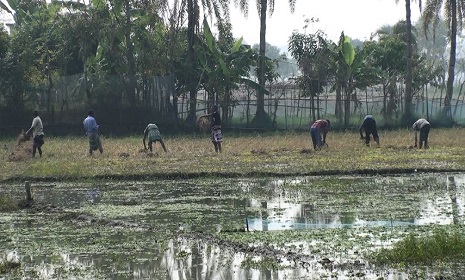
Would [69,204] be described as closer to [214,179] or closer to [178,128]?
[214,179]

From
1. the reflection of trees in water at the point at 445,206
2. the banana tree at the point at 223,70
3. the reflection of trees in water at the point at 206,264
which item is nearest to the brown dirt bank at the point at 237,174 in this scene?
the reflection of trees in water at the point at 445,206

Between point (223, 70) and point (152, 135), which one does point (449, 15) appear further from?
point (152, 135)

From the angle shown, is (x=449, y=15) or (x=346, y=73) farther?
(x=449, y=15)

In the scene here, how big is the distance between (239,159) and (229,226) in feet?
32.9

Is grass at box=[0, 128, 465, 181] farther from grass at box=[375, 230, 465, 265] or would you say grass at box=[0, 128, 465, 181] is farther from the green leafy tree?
grass at box=[375, 230, 465, 265]

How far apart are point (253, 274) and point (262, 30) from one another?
29514 millimetres

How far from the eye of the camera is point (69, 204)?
1706 centimetres

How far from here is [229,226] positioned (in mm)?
13680

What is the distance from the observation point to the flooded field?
415 inches

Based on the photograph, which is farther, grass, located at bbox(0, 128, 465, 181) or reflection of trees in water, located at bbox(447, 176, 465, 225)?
grass, located at bbox(0, 128, 465, 181)

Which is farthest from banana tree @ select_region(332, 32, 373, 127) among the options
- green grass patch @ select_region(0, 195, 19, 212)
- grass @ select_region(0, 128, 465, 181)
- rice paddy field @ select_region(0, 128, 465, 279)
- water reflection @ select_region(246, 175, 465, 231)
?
green grass patch @ select_region(0, 195, 19, 212)

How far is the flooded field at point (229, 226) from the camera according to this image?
10531 mm

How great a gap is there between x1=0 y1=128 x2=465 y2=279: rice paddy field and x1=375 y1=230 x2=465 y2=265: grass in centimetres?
2

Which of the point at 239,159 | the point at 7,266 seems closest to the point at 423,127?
the point at 239,159
